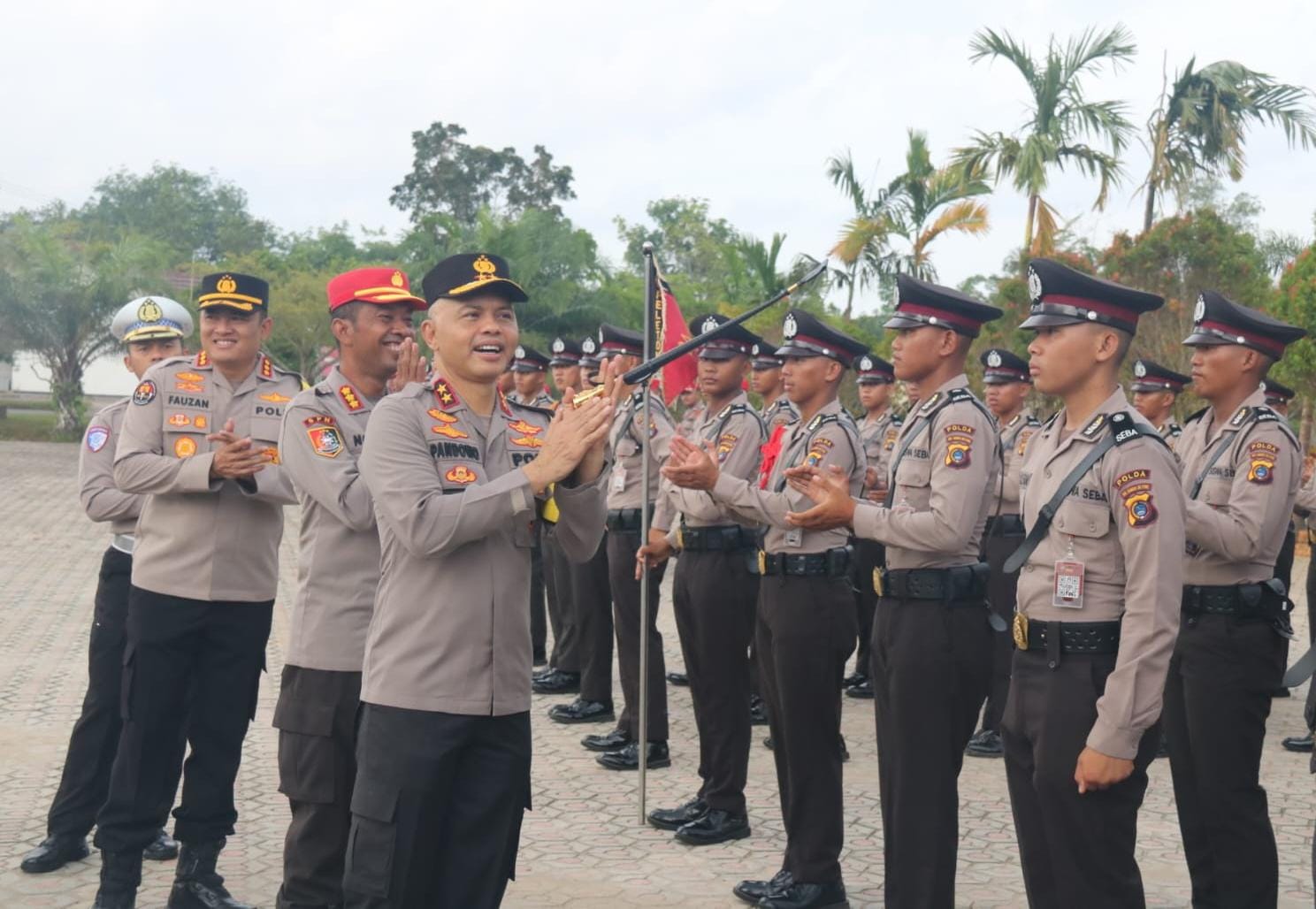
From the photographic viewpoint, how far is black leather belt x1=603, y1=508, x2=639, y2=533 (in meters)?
8.82

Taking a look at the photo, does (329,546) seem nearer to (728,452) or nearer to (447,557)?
(447,557)

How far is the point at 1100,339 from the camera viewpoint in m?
4.16

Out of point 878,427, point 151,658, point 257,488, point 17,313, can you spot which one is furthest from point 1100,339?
point 17,313

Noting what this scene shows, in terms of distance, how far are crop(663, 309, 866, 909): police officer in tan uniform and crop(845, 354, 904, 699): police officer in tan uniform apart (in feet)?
11.6

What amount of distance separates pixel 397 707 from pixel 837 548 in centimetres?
264

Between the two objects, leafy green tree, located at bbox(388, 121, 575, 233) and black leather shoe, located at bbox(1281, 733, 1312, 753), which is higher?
Answer: leafy green tree, located at bbox(388, 121, 575, 233)

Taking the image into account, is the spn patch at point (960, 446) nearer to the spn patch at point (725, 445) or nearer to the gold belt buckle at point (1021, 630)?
the gold belt buckle at point (1021, 630)

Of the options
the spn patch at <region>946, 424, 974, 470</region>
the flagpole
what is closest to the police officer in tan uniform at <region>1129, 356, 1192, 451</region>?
the flagpole

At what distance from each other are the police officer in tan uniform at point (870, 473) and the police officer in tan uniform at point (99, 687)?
17.0 ft

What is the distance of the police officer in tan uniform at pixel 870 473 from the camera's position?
9883mm

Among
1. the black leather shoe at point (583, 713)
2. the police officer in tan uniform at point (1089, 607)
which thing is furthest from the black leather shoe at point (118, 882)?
the black leather shoe at point (583, 713)

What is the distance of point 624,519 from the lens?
888 centimetres

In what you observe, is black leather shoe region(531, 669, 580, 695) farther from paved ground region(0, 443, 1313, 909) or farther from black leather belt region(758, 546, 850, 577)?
black leather belt region(758, 546, 850, 577)

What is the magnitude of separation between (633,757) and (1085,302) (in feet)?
14.3
